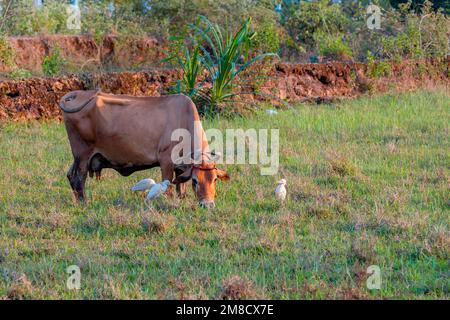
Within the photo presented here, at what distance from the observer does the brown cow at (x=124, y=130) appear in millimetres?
8281

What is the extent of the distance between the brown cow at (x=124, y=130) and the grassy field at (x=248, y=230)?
377mm

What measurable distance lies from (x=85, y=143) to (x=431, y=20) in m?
11.9

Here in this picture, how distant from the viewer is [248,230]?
279 inches

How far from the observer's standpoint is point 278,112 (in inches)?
531

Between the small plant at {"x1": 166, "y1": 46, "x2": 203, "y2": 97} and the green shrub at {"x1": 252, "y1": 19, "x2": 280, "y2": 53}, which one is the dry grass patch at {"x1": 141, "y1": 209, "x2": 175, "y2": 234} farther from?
the green shrub at {"x1": 252, "y1": 19, "x2": 280, "y2": 53}

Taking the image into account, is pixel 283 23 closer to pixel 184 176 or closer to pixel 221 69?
pixel 221 69

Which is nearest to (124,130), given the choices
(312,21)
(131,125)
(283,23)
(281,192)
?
(131,125)

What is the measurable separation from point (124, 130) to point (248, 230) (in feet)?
6.62

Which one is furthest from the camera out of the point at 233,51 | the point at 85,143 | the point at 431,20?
the point at 431,20

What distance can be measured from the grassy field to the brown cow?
1.24ft

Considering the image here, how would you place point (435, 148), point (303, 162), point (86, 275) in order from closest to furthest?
point (86, 275)
point (303, 162)
point (435, 148)

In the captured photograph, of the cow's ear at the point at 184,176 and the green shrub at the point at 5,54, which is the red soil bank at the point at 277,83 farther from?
the cow's ear at the point at 184,176
